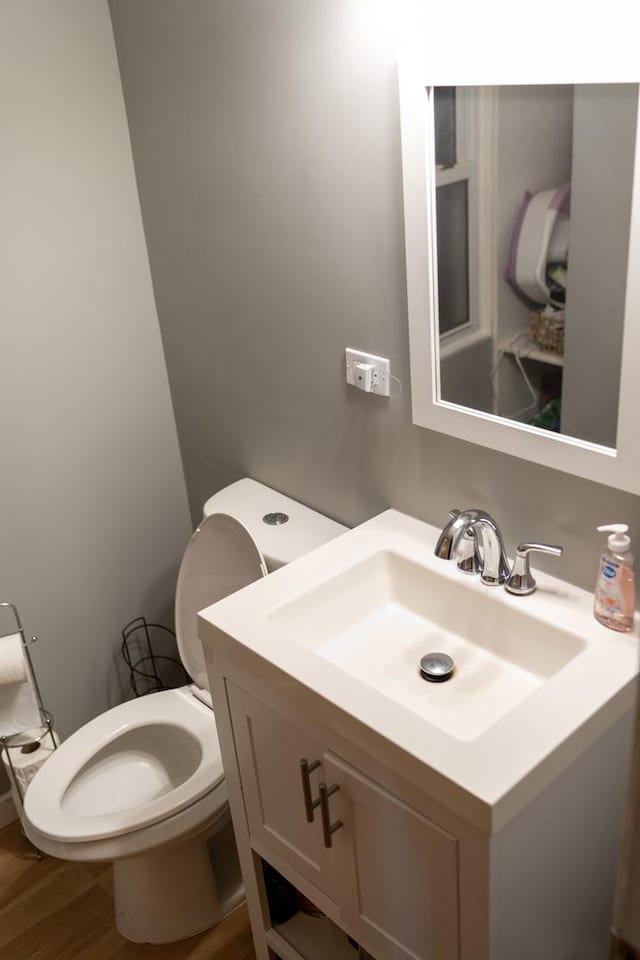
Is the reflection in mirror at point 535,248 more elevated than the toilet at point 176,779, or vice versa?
the reflection in mirror at point 535,248

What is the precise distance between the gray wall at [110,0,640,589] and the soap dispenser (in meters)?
0.06

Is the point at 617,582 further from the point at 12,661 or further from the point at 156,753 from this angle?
the point at 12,661

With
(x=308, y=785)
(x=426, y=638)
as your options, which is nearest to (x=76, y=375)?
(x=426, y=638)

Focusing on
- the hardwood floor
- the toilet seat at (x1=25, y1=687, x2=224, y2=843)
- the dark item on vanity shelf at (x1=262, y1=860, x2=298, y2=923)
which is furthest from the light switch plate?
the hardwood floor

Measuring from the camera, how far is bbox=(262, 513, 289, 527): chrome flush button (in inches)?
81.0

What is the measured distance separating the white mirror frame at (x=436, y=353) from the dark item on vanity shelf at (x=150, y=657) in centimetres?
120

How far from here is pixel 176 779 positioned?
219cm

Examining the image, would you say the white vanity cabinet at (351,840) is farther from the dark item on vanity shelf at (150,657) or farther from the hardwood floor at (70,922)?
the dark item on vanity shelf at (150,657)

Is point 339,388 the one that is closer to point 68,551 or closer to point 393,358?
point 393,358

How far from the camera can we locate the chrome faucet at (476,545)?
162cm

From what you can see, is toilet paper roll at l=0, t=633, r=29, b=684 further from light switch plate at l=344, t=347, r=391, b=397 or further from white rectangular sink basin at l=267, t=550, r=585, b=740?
light switch plate at l=344, t=347, r=391, b=397

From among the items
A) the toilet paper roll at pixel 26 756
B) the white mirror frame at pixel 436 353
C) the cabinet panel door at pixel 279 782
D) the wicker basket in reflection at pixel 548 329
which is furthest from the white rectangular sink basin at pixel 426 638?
the toilet paper roll at pixel 26 756

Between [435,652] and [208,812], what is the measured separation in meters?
0.67

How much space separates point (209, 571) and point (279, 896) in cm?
70
